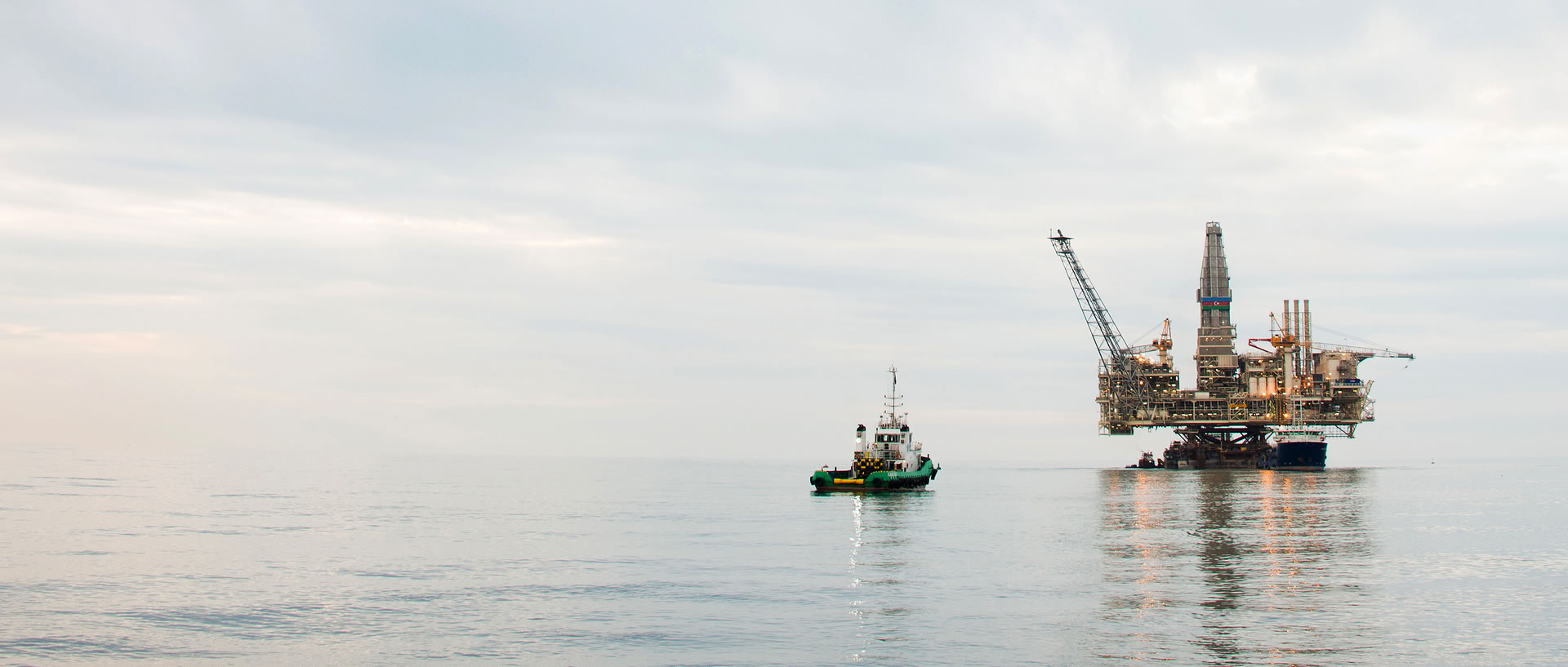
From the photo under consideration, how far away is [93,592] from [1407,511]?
98.0 metres

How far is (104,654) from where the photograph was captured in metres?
33.8

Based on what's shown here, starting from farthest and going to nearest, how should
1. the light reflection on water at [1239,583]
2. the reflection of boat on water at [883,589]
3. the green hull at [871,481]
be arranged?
the green hull at [871,481], the reflection of boat on water at [883,589], the light reflection on water at [1239,583]

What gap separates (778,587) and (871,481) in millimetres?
75462

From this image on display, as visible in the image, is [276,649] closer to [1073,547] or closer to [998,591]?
[998,591]

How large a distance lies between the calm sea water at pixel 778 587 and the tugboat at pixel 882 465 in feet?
79.2

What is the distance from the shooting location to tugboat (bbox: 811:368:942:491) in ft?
407

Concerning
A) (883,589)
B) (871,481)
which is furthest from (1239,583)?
(871,481)

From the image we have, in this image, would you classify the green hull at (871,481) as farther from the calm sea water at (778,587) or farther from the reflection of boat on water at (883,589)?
the reflection of boat on water at (883,589)

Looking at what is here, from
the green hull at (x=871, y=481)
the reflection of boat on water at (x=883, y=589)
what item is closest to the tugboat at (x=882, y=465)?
the green hull at (x=871, y=481)

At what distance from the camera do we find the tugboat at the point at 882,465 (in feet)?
407

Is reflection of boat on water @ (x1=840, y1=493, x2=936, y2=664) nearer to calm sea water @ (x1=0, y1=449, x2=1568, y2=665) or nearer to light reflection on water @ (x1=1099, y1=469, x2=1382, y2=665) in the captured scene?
calm sea water @ (x1=0, y1=449, x2=1568, y2=665)

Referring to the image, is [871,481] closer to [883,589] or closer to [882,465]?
[882,465]

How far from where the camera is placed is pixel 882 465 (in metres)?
126

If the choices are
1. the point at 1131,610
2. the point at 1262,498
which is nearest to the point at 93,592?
the point at 1131,610
